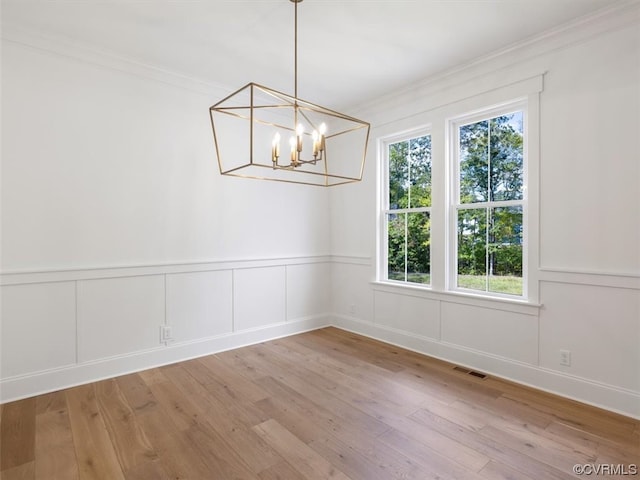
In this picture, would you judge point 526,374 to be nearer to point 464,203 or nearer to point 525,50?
point 464,203

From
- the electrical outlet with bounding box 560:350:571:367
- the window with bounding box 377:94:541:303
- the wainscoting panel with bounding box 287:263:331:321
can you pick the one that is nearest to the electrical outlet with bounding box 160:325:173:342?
the wainscoting panel with bounding box 287:263:331:321

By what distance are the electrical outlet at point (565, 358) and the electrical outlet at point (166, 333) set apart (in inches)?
135

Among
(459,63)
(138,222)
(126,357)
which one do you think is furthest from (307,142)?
(126,357)

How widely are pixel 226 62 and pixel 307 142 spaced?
5.19ft

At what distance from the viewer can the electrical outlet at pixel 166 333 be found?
3.38m

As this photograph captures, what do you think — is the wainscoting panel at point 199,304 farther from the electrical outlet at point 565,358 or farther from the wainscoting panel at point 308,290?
the electrical outlet at point 565,358

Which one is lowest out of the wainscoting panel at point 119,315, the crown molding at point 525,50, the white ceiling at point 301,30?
the wainscoting panel at point 119,315

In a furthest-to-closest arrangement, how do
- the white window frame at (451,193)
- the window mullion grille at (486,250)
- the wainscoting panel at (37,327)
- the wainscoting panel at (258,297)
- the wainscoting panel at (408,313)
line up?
1. the wainscoting panel at (258,297)
2. the wainscoting panel at (408,313)
3. the window mullion grille at (486,250)
4. the white window frame at (451,193)
5. the wainscoting panel at (37,327)

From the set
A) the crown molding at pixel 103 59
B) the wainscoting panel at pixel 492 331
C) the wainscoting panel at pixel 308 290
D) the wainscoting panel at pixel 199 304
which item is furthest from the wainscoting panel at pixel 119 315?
the wainscoting panel at pixel 492 331

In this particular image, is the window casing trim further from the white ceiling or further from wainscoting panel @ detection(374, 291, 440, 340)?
the white ceiling

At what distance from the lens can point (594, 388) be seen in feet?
8.39

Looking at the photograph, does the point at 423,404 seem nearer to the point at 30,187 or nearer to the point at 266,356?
the point at 266,356

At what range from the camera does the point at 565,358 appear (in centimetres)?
271

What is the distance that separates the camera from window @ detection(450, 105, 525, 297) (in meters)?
3.06
